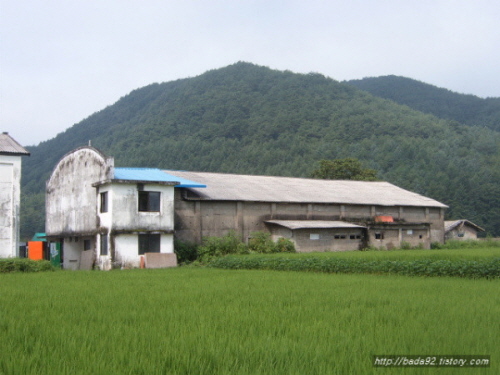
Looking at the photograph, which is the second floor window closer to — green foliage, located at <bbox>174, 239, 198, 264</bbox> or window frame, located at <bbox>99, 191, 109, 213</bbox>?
window frame, located at <bbox>99, 191, 109, 213</bbox>

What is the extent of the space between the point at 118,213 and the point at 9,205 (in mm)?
4796

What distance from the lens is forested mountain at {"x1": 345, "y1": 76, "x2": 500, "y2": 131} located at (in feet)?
384

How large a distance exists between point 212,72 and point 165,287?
94.1 meters

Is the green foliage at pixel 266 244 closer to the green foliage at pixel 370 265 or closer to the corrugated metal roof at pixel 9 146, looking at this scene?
the green foliage at pixel 370 265

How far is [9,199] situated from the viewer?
24.9 metres

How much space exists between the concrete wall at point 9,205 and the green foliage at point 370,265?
8946mm

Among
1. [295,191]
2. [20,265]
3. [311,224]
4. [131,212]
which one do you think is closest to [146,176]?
[131,212]

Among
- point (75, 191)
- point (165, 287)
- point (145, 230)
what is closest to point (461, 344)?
point (165, 287)

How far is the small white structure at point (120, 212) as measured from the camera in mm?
25656

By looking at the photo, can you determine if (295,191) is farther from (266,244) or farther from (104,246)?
(104,246)

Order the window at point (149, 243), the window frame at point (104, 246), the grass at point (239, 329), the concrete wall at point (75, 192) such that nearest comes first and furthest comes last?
the grass at point (239, 329), the window frame at point (104, 246), the window at point (149, 243), the concrete wall at point (75, 192)

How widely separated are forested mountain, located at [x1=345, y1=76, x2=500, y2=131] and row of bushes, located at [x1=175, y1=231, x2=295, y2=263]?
9237 cm

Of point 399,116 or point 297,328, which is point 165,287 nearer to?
point 297,328

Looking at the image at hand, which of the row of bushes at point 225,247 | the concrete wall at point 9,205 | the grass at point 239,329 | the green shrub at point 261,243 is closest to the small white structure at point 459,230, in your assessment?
the row of bushes at point 225,247
